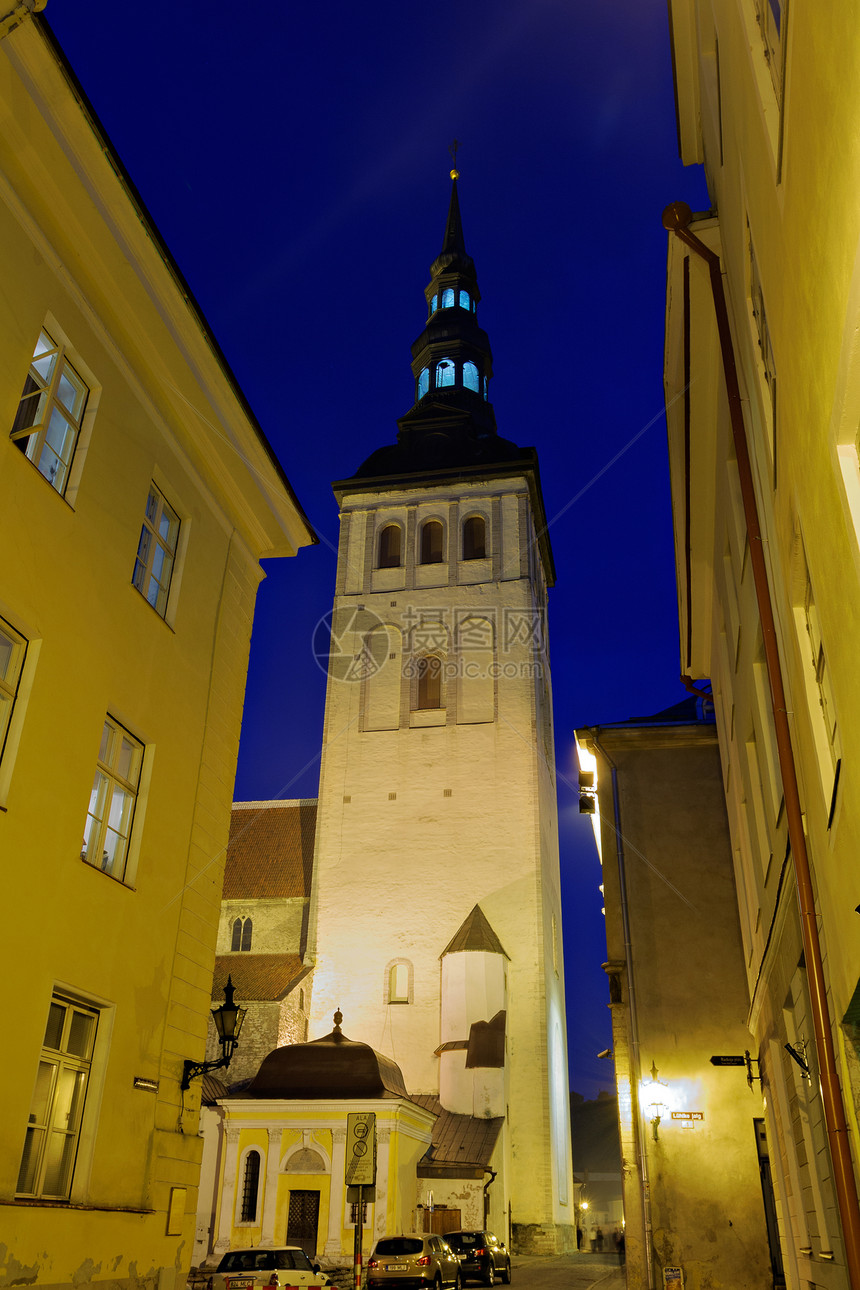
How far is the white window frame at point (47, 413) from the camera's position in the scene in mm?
8070

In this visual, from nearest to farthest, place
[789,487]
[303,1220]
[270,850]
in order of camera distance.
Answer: [789,487] < [303,1220] < [270,850]

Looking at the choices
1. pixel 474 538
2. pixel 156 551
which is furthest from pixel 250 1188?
pixel 474 538

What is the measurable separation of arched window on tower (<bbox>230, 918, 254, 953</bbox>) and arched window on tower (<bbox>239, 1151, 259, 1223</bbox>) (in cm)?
1332

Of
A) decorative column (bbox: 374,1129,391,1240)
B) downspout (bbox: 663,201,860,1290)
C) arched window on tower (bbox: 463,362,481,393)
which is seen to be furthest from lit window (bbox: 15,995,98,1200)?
arched window on tower (bbox: 463,362,481,393)

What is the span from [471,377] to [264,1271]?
43.0 m

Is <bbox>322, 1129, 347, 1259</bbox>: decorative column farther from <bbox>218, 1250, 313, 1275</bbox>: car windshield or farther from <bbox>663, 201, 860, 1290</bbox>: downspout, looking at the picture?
<bbox>663, 201, 860, 1290</bbox>: downspout

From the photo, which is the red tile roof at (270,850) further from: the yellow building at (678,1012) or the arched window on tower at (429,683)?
the yellow building at (678,1012)

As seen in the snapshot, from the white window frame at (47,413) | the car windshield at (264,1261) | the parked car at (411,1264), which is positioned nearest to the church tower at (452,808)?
the parked car at (411,1264)

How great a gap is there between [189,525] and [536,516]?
33.0 metres

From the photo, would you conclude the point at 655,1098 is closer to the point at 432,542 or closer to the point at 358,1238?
the point at 358,1238

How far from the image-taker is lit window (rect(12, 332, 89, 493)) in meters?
8.09

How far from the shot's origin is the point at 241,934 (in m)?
37.5

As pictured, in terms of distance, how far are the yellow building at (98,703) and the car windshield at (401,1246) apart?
30.6 ft

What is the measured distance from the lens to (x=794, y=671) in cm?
691
